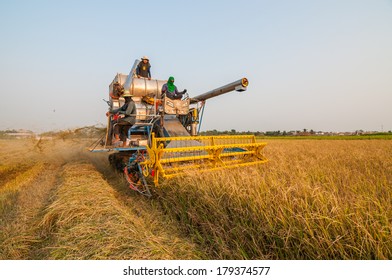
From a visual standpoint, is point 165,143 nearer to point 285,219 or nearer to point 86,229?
point 86,229

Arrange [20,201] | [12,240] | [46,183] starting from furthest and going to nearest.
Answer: [46,183] → [20,201] → [12,240]

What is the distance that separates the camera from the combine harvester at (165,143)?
13.3ft

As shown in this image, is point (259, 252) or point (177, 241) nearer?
point (259, 252)

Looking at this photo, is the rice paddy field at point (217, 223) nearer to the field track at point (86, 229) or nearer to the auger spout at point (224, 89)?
the field track at point (86, 229)

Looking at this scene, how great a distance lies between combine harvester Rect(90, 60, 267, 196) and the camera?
407 centimetres

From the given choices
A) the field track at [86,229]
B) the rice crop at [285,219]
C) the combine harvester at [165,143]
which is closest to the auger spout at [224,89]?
the combine harvester at [165,143]

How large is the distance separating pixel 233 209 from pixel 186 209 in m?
1.00

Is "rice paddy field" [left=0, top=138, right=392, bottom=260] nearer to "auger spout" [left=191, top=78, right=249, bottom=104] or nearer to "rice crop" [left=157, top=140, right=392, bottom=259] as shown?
"rice crop" [left=157, top=140, right=392, bottom=259]

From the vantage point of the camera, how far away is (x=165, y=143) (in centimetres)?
490

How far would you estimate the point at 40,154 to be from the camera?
11523mm

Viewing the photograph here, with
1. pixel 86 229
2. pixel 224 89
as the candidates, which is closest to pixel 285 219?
pixel 86 229
